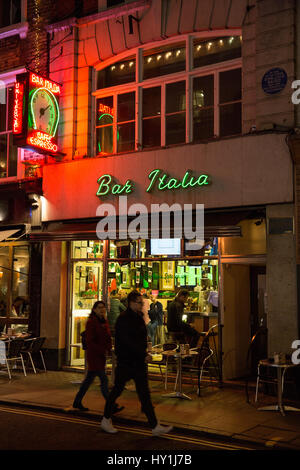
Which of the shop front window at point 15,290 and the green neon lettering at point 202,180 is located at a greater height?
the green neon lettering at point 202,180

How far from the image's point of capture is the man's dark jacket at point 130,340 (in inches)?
302

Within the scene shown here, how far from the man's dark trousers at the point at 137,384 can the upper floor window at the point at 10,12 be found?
11588 millimetres

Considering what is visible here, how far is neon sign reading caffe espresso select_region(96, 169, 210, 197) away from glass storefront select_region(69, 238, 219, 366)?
1186 millimetres

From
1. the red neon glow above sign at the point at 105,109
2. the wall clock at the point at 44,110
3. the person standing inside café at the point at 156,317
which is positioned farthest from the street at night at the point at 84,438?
the red neon glow above sign at the point at 105,109

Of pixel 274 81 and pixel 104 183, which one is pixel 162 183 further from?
pixel 274 81

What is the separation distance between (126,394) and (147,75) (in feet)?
24.2

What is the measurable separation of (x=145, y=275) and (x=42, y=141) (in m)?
4.03

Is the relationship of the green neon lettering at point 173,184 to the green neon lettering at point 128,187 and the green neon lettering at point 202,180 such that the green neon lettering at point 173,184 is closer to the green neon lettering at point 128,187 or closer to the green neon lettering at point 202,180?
the green neon lettering at point 202,180

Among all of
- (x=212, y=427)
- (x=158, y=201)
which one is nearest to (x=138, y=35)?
(x=158, y=201)

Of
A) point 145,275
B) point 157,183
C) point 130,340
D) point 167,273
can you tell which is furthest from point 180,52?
point 130,340

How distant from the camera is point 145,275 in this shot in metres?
13.1

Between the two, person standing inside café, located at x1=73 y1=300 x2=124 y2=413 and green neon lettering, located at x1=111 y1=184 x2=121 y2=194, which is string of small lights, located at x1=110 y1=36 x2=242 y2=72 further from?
person standing inside café, located at x1=73 y1=300 x2=124 y2=413

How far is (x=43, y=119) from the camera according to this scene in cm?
1335
